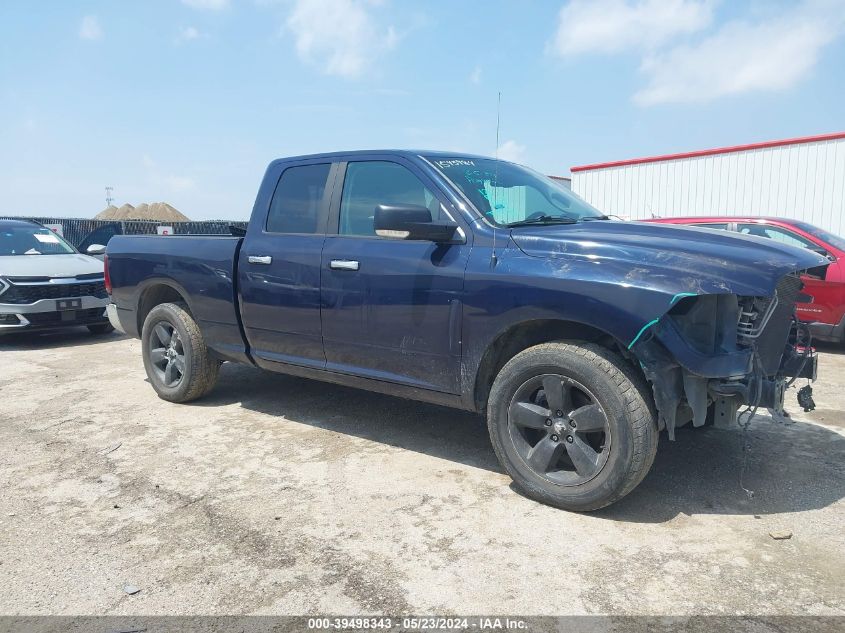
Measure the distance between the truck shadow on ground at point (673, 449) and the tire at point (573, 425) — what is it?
0.25 m

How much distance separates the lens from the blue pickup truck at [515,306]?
9.85 feet

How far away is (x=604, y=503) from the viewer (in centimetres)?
316

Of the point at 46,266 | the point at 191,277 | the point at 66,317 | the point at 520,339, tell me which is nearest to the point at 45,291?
the point at 66,317

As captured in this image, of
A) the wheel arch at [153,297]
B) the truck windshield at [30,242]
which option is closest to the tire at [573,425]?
the wheel arch at [153,297]

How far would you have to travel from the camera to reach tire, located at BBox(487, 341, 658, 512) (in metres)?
3.04

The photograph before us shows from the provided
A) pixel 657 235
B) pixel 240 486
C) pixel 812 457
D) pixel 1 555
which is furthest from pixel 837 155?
pixel 1 555

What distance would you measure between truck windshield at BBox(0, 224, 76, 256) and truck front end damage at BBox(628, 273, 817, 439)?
9191mm

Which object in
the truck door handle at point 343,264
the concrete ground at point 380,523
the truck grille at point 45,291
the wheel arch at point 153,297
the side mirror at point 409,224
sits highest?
the side mirror at point 409,224

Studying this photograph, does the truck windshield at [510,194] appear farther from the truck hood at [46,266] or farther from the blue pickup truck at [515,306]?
the truck hood at [46,266]

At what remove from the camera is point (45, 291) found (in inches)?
324

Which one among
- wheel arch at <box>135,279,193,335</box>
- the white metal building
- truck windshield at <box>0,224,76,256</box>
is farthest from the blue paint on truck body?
the white metal building

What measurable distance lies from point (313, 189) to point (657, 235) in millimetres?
2372

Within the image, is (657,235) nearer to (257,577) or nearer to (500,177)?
(500,177)

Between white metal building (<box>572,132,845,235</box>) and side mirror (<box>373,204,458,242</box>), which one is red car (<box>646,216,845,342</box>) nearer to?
side mirror (<box>373,204,458,242</box>)
